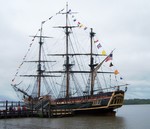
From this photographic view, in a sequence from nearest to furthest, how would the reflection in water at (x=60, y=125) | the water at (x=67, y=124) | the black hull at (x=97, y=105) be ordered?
the reflection in water at (x=60, y=125) < the water at (x=67, y=124) < the black hull at (x=97, y=105)

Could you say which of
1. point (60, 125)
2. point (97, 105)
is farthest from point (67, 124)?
point (97, 105)

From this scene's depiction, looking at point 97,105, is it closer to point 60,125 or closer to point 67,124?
point 67,124

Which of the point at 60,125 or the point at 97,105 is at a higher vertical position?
the point at 60,125

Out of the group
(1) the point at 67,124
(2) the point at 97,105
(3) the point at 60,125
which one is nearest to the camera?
(3) the point at 60,125

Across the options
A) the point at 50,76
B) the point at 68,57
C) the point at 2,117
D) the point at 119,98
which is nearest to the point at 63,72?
the point at 68,57

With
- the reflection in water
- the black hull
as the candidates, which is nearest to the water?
the reflection in water

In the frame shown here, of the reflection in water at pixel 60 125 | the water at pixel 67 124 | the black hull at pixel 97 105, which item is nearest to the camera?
the reflection in water at pixel 60 125

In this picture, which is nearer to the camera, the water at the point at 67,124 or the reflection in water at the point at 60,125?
the reflection in water at the point at 60,125

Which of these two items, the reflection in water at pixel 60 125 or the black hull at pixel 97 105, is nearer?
the reflection in water at pixel 60 125

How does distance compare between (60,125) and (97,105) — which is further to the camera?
(97,105)

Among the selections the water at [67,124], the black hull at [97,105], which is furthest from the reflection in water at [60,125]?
the black hull at [97,105]

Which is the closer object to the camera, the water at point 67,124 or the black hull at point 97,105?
the water at point 67,124

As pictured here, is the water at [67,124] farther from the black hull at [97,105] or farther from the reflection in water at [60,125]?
the black hull at [97,105]

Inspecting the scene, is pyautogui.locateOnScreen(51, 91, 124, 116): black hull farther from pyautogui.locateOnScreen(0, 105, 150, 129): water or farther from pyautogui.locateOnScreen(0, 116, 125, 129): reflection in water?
pyautogui.locateOnScreen(0, 116, 125, 129): reflection in water
